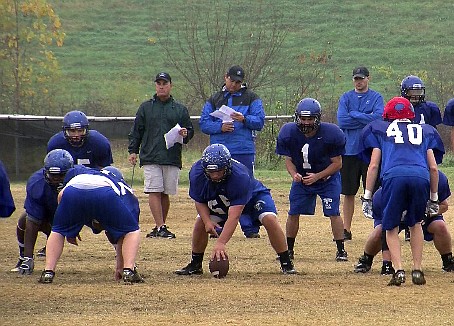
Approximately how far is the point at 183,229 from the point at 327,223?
2.15 metres

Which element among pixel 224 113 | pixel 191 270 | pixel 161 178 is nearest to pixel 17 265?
pixel 191 270

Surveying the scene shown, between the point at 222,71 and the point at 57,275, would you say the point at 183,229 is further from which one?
the point at 222,71

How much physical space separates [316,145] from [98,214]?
2.93 metres

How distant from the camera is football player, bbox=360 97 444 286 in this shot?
10.2 m

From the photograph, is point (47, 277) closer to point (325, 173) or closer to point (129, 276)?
point (129, 276)

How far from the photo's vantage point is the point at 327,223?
16.9 m

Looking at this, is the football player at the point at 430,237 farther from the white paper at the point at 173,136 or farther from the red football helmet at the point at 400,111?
the white paper at the point at 173,136

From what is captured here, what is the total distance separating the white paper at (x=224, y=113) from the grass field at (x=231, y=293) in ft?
4.90

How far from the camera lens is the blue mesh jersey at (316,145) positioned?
12273mm

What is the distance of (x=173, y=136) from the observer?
1495 cm

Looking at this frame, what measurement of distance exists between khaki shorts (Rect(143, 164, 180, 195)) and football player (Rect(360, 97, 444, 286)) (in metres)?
4.85

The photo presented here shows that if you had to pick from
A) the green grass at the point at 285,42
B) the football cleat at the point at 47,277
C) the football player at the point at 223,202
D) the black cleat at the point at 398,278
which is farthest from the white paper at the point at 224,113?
the green grass at the point at 285,42

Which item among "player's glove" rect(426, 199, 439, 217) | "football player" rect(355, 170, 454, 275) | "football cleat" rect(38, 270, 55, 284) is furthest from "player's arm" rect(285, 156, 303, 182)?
"football cleat" rect(38, 270, 55, 284)

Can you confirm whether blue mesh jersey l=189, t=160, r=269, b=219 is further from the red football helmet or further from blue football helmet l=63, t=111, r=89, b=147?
blue football helmet l=63, t=111, r=89, b=147
